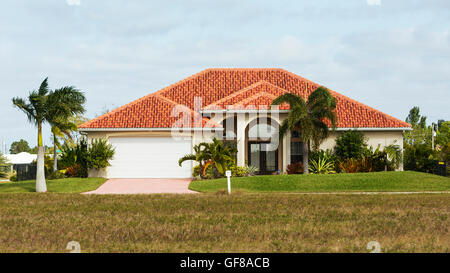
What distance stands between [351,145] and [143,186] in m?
12.8

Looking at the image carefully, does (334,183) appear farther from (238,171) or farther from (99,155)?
(99,155)

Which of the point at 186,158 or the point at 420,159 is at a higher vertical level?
the point at 186,158

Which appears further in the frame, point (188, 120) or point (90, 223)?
point (188, 120)

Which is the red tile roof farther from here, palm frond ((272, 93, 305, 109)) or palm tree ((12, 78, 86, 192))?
palm tree ((12, 78, 86, 192))

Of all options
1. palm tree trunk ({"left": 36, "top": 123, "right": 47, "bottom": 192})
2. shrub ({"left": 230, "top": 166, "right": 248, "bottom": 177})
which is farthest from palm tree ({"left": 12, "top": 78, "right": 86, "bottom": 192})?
shrub ({"left": 230, "top": 166, "right": 248, "bottom": 177})

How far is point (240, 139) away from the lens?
30156 mm

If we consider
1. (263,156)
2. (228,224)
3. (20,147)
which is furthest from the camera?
(20,147)

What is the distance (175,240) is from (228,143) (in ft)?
67.2

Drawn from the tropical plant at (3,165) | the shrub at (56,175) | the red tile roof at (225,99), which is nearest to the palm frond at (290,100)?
the red tile roof at (225,99)

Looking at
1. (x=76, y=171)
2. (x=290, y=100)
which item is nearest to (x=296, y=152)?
(x=290, y=100)

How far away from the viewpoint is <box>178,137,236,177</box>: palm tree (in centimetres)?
2749
